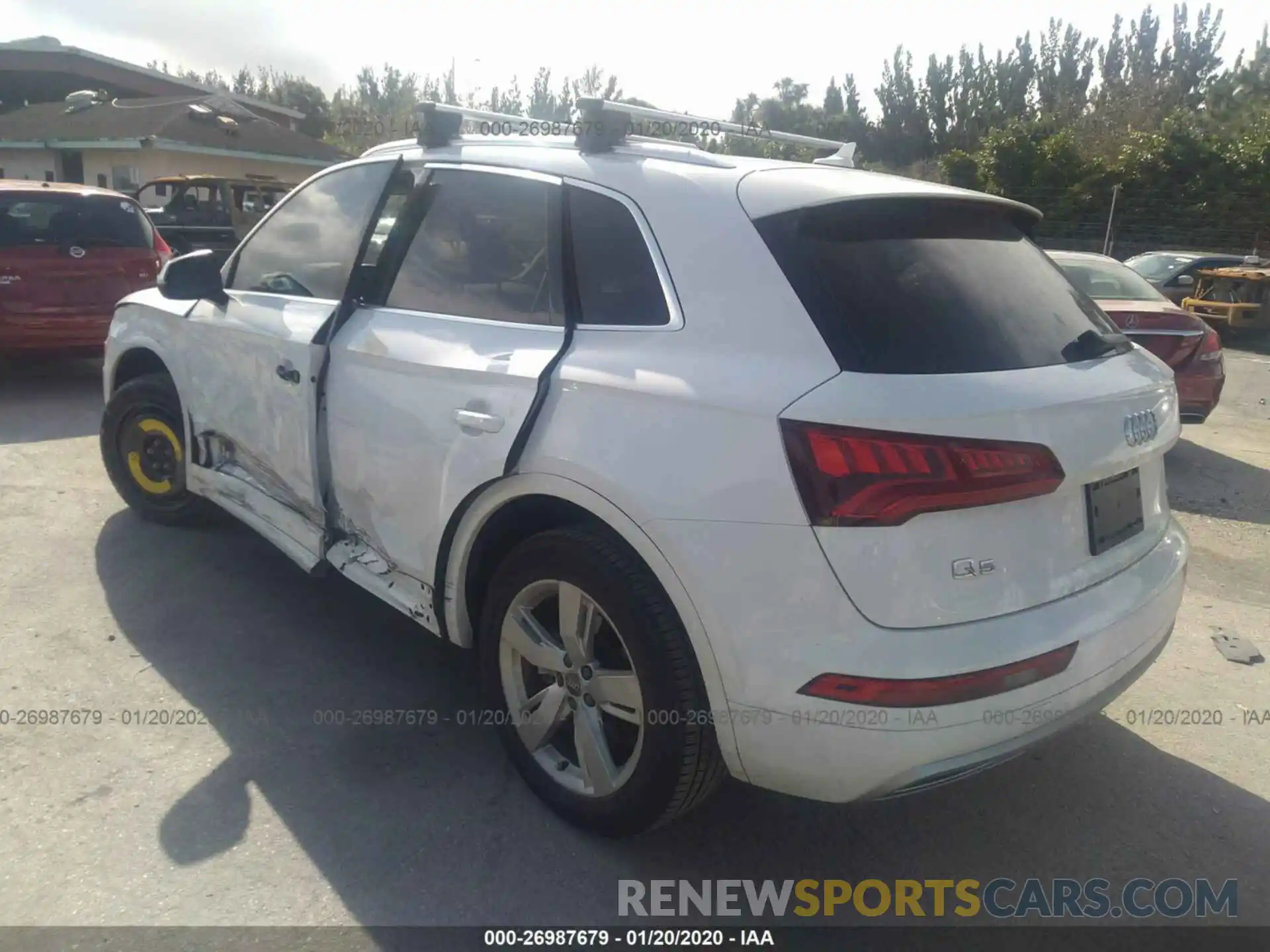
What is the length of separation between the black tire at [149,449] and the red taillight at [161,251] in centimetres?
412

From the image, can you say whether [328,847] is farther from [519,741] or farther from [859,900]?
[859,900]

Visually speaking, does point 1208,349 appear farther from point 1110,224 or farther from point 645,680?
point 1110,224

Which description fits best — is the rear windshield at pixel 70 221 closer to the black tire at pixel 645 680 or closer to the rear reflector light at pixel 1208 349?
the black tire at pixel 645 680

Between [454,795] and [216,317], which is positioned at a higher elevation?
[216,317]

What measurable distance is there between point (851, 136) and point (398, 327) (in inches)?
2203

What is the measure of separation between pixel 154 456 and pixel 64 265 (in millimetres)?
4052

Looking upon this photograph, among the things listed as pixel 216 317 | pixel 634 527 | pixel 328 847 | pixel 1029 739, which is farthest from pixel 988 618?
pixel 216 317

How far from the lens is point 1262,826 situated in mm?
3062

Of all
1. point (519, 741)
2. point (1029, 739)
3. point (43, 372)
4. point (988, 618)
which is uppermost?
point (988, 618)

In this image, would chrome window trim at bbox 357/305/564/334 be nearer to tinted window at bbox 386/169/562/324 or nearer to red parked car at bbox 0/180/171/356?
tinted window at bbox 386/169/562/324

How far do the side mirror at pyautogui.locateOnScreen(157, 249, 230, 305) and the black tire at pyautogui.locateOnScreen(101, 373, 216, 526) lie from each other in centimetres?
56

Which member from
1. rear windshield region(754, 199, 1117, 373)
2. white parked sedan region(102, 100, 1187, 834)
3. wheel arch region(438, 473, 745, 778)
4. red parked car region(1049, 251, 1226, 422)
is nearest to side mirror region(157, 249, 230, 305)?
white parked sedan region(102, 100, 1187, 834)

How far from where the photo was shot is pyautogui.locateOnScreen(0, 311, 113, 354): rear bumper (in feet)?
25.7

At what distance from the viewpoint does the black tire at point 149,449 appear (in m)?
4.75
